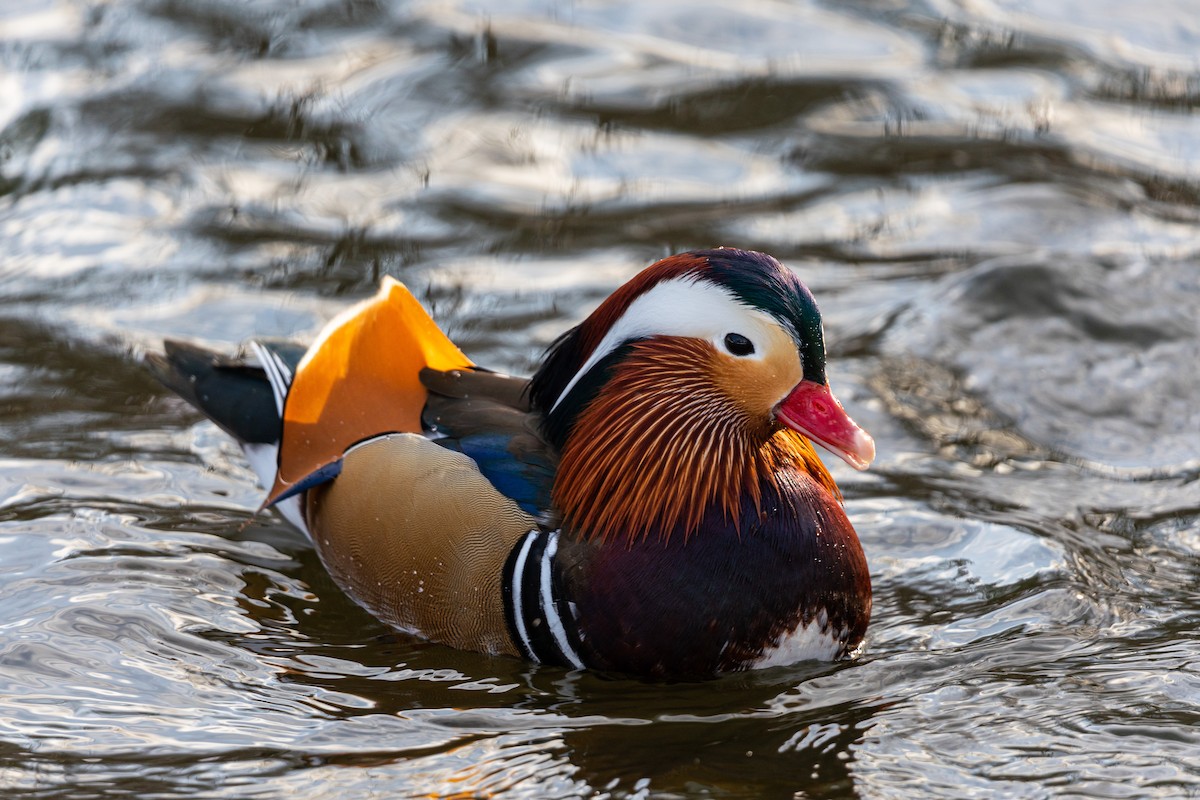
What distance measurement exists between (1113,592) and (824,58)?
6150 mm

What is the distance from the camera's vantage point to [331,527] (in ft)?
18.1

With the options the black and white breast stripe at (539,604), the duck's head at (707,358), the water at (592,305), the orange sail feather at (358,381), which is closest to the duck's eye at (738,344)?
the duck's head at (707,358)

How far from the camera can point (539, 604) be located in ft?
15.9

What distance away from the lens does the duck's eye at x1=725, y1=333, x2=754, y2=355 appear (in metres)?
4.73

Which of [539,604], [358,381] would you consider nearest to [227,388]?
[358,381]

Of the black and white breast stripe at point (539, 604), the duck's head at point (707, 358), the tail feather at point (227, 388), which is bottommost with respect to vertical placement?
the black and white breast stripe at point (539, 604)

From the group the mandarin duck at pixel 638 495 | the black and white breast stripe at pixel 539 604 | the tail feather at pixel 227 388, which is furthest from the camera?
the tail feather at pixel 227 388

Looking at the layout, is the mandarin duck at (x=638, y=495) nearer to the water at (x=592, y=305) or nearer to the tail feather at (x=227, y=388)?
the water at (x=592, y=305)

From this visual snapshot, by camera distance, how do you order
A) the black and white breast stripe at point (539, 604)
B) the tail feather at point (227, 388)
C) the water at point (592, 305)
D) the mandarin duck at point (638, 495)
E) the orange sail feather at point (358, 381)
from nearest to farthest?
the water at point (592, 305) < the mandarin duck at point (638, 495) < the black and white breast stripe at point (539, 604) < the orange sail feather at point (358, 381) < the tail feather at point (227, 388)

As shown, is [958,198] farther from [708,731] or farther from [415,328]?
[708,731]

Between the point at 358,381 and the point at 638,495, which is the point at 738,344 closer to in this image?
the point at 638,495

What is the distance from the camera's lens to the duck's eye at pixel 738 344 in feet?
15.5

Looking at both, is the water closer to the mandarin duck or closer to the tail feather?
the mandarin duck

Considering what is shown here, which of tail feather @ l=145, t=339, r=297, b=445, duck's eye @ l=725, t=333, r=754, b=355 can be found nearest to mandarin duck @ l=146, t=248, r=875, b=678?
duck's eye @ l=725, t=333, r=754, b=355
